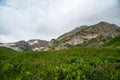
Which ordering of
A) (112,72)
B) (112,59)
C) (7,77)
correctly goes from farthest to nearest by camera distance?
(112,59) < (7,77) < (112,72)

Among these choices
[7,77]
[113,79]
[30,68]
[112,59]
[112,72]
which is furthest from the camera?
[112,59]

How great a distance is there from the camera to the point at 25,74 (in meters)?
16.7

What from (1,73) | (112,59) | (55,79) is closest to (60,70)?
(55,79)

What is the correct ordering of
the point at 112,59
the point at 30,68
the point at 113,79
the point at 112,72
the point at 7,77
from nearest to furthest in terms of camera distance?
the point at 113,79, the point at 112,72, the point at 7,77, the point at 30,68, the point at 112,59

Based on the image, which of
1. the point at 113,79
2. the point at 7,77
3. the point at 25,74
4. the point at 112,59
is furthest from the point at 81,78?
the point at 112,59

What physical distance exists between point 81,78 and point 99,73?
4.40ft

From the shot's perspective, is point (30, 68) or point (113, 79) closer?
point (113, 79)

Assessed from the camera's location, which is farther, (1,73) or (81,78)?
(1,73)

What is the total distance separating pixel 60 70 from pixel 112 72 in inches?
124

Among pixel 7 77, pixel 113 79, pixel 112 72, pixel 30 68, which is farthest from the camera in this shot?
pixel 30 68

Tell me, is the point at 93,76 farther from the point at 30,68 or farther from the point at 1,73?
the point at 1,73

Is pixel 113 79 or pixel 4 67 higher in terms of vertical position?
pixel 4 67

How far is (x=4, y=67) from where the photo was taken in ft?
63.7

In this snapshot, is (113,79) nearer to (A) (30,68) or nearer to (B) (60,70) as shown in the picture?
(B) (60,70)
